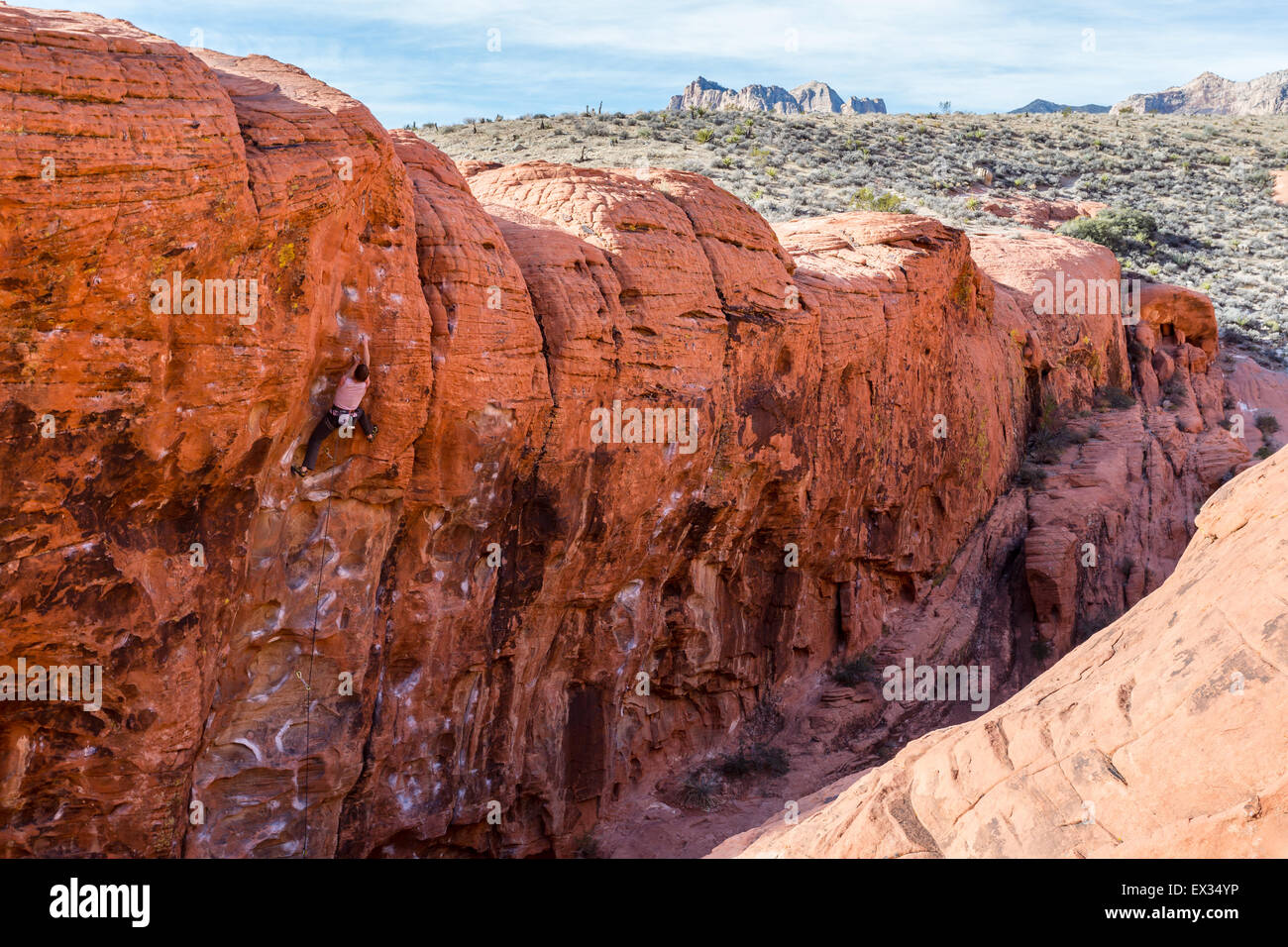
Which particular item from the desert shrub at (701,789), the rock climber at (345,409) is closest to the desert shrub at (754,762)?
the desert shrub at (701,789)

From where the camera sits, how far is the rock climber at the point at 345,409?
26.2 feet

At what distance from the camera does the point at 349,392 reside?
26.3 feet

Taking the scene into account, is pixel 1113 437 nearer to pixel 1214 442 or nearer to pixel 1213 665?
pixel 1214 442

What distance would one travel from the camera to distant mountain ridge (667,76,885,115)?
93.8 meters

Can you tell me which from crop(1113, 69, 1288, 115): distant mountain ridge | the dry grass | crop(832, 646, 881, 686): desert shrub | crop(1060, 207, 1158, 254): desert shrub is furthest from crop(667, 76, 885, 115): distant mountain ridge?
crop(832, 646, 881, 686): desert shrub

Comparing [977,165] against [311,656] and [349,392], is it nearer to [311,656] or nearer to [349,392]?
[349,392]

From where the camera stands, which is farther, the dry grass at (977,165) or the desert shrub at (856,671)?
the dry grass at (977,165)

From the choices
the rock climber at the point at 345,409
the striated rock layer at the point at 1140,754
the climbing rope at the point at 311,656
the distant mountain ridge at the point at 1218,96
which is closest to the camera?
the striated rock layer at the point at 1140,754

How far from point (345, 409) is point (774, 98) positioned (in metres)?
105

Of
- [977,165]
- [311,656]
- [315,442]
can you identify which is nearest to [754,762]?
[311,656]

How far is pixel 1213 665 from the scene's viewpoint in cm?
534

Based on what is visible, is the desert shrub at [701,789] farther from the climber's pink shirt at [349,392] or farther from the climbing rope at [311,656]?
the climber's pink shirt at [349,392]

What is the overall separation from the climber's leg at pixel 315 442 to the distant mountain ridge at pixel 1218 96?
98742 mm

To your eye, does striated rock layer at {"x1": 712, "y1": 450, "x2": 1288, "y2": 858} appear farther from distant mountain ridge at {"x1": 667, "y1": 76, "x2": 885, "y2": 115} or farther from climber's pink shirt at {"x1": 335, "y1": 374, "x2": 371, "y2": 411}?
distant mountain ridge at {"x1": 667, "y1": 76, "x2": 885, "y2": 115}
